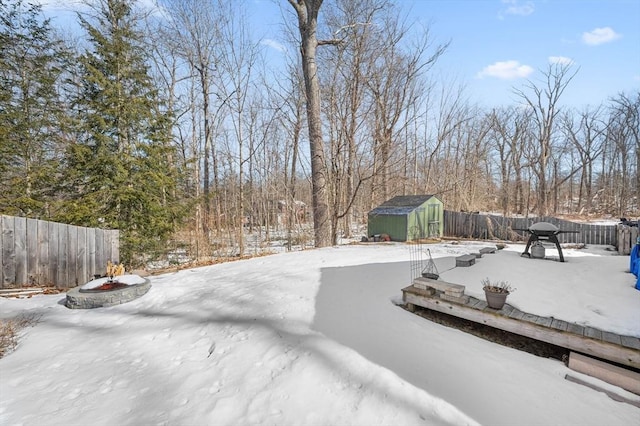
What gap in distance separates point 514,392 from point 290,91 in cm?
1154

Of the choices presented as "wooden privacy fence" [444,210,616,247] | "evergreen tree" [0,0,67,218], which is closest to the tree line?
"evergreen tree" [0,0,67,218]

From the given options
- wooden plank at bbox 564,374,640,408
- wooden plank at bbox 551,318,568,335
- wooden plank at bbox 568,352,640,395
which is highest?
wooden plank at bbox 551,318,568,335

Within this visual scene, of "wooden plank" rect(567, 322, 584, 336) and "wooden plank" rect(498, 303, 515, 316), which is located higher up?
"wooden plank" rect(498, 303, 515, 316)

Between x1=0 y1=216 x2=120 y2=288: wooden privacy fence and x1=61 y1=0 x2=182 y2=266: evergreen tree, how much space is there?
926 mm

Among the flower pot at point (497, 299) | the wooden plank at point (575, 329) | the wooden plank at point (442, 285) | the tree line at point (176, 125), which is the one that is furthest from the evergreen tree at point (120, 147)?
the wooden plank at point (575, 329)

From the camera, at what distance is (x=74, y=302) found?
150 inches

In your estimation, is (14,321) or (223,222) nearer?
(14,321)

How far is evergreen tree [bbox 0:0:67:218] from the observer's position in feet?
19.4

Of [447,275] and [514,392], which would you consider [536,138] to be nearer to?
[447,275]

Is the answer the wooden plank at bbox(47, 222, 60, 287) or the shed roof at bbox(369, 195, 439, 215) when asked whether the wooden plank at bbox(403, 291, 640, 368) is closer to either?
the wooden plank at bbox(47, 222, 60, 287)

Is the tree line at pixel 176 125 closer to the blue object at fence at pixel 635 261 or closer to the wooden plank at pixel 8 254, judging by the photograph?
the wooden plank at pixel 8 254

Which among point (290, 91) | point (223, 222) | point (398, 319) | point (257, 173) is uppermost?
point (290, 91)

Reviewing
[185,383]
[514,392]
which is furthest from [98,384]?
[514,392]

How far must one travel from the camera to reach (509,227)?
1106 cm
